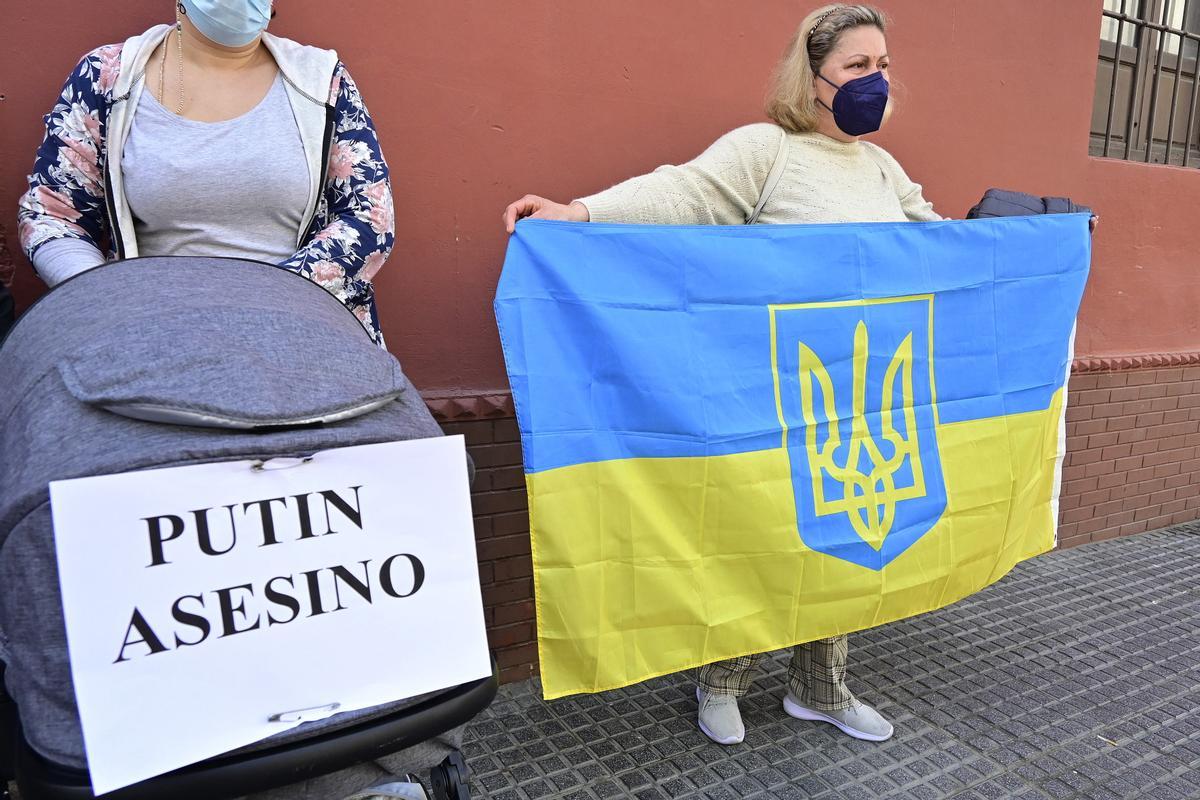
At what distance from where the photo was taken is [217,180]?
6.42ft

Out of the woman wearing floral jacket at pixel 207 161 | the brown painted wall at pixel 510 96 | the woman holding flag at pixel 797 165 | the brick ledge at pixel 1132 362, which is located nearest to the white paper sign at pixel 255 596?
the woman wearing floral jacket at pixel 207 161

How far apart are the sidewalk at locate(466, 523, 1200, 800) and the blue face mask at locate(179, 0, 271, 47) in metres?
2.23

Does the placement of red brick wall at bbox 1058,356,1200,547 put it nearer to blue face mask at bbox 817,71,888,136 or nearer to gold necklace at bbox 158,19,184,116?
blue face mask at bbox 817,71,888,136

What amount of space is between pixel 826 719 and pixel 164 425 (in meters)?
2.60

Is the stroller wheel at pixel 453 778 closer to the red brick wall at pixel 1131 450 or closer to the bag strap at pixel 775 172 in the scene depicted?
the bag strap at pixel 775 172

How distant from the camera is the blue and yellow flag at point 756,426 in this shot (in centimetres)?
235

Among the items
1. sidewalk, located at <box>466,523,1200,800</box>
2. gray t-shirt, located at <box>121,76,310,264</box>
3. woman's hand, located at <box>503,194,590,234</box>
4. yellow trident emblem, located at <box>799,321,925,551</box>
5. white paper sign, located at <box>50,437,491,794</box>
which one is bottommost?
sidewalk, located at <box>466,523,1200,800</box>

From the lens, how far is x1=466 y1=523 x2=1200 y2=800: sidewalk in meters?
2.76

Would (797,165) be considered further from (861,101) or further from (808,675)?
(808,675)

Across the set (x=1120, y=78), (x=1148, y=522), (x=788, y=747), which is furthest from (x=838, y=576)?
(x=1120, y=78)

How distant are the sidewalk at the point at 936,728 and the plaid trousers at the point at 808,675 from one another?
11 centimetres

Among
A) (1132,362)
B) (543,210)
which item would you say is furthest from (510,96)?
(1132,362)

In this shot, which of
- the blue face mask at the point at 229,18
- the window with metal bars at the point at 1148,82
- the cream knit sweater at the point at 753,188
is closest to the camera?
the blue face mask at the point at 229,18

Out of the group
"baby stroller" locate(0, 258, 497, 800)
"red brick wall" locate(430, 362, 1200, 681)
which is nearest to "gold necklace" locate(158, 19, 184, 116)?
"baby stroller" locate(0, 258, 497, 800)
